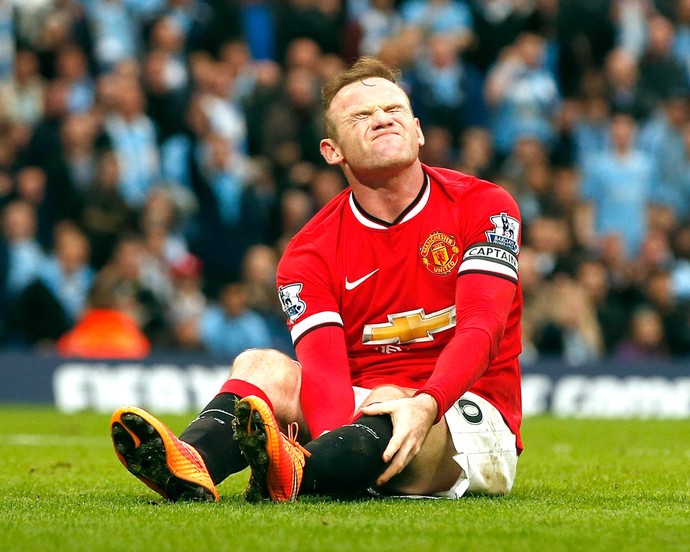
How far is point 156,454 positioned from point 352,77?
1.96 metres

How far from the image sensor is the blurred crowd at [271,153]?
1385 cm

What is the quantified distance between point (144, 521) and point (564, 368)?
1000 cm

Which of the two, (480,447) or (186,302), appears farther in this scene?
(186,302)

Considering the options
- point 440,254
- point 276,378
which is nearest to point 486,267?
point 440,254

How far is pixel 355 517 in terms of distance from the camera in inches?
184

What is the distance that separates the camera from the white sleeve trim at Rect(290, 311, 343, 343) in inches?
224

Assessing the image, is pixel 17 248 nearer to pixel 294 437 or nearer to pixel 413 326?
pixel 413 326

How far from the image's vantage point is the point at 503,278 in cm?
549

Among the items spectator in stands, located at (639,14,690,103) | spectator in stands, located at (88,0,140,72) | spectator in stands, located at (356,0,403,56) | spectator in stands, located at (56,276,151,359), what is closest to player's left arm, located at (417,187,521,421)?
spectator in stands, located at (56,276,151,359)

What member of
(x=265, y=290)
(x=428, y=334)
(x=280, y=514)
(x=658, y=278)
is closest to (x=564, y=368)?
→ (x=658, y=278)

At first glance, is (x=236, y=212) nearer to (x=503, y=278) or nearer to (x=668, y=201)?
(x=668, y=201)

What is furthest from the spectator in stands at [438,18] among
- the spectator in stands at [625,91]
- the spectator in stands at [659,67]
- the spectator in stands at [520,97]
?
the spectator in stands at [659,67]

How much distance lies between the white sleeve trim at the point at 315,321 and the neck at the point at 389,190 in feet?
1.61

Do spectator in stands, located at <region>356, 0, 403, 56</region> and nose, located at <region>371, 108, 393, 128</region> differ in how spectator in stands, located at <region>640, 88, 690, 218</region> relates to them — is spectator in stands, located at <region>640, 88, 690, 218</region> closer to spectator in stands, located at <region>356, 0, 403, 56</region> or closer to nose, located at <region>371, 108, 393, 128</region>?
spectator in stands, located at <region>356, 0, 403, 56</region>
